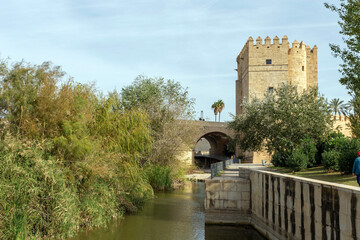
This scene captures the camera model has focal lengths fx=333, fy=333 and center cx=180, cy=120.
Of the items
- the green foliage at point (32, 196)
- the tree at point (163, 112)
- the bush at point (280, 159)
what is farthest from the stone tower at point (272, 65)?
the green foliage at point (32, 196)

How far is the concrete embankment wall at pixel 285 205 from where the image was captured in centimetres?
656

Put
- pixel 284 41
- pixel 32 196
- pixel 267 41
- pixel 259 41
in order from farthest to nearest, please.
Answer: pixel 259 41 → pixel 267 41 → pixel 284 41 → pixel 32 196

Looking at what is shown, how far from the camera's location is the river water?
1159 cm

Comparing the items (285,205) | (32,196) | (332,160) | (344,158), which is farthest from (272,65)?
(32,196)

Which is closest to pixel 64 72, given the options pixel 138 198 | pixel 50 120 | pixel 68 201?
pixel 50 120

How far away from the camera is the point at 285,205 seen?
9.75 meters

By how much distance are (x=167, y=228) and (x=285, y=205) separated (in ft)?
16.3

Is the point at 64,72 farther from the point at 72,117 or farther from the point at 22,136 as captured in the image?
the point at 22,136

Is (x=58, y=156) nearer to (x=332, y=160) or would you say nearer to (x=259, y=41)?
(x=332, y=160)

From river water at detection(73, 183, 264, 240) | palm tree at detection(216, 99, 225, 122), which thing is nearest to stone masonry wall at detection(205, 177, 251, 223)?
river water at detection(73, 183, 264, 240)

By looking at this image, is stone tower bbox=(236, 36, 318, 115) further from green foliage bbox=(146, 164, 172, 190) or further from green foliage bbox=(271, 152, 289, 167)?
green foliage bbox=(271, 152, 289, 167)

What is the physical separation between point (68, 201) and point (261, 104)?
13950 millimetres

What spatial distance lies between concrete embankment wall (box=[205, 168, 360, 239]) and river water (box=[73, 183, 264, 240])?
0.69 m

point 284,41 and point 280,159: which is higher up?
point 284,41
